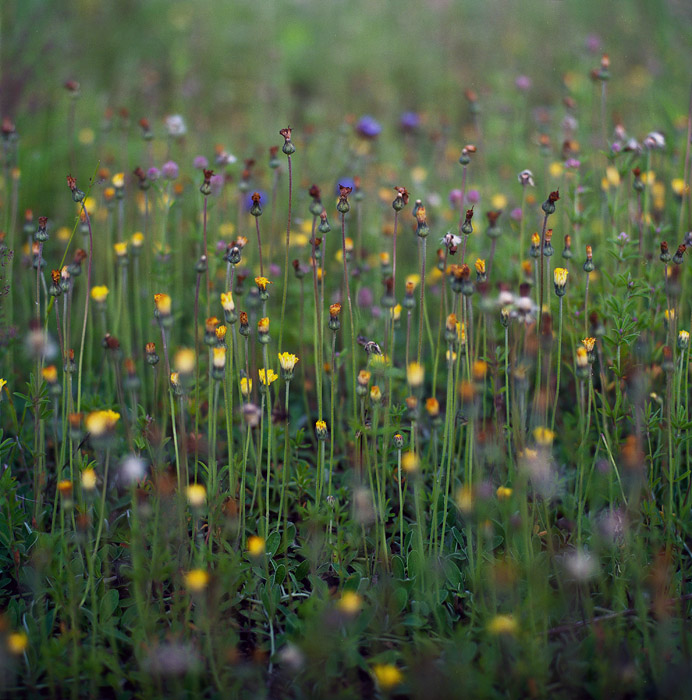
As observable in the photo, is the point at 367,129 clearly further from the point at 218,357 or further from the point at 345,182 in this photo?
the point at 218,357

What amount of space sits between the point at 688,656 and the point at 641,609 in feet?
0.38

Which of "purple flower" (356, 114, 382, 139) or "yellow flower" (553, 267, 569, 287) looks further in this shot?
"purple flower" (356, 114, 382, 139)

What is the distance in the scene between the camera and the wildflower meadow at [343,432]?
4.44 ft

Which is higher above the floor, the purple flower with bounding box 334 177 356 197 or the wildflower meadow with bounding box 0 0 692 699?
the purple flower with bounding box 334 177 356 197

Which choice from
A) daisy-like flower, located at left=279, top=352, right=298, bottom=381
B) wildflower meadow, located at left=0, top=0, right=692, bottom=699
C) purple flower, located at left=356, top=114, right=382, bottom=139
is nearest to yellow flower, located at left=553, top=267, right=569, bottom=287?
wildflower meadow, located at left=0, top=0, right=692, bottom=699

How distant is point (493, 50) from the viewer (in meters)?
5.36

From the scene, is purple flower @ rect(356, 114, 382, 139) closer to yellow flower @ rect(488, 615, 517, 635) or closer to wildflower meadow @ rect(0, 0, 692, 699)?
wildflower meadow @ rect(0, 0, 692, 699)

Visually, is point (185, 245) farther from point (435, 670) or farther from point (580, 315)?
point (435, 670)

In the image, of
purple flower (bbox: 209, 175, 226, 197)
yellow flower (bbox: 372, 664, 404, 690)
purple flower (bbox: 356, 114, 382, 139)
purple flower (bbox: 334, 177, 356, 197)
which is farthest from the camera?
purple flower (bbox: 356, 114, 382, 139)

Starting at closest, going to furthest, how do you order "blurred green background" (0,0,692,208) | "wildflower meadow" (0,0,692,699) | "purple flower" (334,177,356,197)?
"wildflower meadow" (0,0,692,699), "purple flower" (334,177,356,197), "blurred green background" (0,0,692,208)

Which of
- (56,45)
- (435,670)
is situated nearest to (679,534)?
(435,670)

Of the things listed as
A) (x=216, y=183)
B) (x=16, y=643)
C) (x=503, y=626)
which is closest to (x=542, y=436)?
(x=503, y=626)

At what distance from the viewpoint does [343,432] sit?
80.7 inches

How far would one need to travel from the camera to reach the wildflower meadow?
135 centimetres
